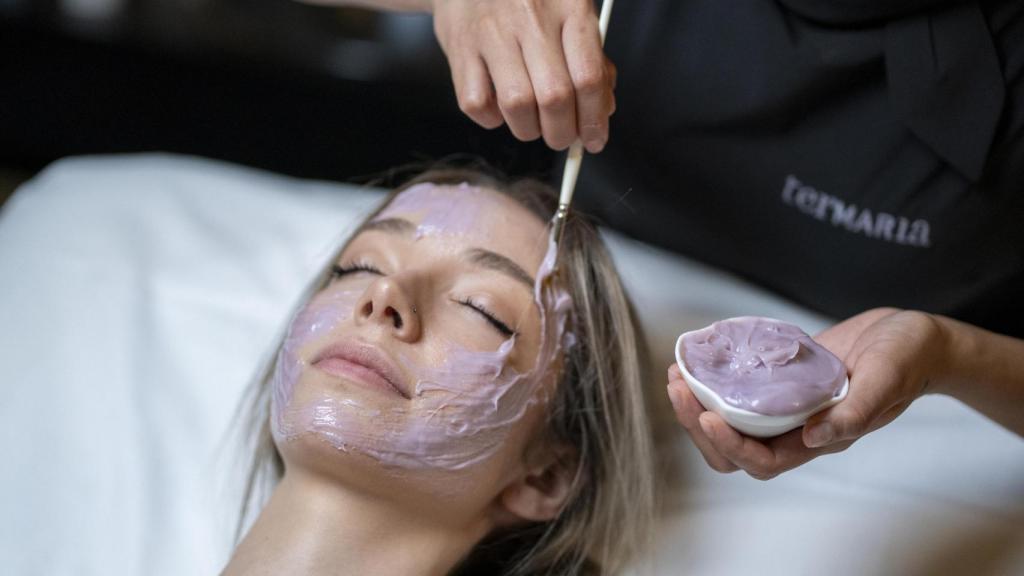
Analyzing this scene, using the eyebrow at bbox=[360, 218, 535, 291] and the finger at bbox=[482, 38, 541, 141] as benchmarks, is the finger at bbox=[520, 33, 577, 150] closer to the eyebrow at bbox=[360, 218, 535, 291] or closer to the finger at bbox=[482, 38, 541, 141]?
the finger at bbox=[482, 38, 541, 141]

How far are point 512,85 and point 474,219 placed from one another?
288mm

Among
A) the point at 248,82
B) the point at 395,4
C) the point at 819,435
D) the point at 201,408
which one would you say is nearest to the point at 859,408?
the point at 819,435

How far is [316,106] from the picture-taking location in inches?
84.9

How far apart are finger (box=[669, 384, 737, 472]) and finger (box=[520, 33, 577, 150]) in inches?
12.4

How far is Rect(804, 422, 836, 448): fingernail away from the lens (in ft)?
2.96

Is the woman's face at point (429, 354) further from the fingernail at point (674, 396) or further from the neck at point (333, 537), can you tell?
the fingernail at point (674, 396)

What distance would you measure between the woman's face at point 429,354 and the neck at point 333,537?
5 cm

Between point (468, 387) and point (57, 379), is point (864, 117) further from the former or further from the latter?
point (57, 379)

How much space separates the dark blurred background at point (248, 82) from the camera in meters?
2.10

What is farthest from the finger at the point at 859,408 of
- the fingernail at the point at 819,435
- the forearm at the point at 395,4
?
the forearm at the point at 395,4

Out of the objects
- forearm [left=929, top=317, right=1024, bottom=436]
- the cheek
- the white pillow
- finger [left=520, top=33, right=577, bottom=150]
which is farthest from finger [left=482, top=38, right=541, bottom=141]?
the white pillow

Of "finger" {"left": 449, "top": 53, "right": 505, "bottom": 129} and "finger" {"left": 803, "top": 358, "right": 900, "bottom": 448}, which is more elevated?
"finger" {"left": 449, "top": 53, "right": 505, "bottom": 129}

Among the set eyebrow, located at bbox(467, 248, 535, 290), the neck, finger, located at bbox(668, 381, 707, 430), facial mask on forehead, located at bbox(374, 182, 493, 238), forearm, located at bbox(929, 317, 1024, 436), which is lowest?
the neck

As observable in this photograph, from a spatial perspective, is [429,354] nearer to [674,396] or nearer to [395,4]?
[674,396]
